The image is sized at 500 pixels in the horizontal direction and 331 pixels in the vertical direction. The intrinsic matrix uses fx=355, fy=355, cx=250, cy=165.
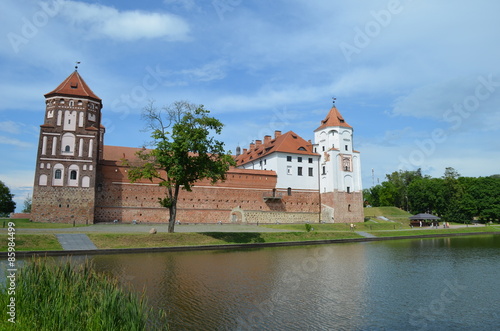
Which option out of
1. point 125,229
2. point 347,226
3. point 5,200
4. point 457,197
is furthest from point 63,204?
point 457,197

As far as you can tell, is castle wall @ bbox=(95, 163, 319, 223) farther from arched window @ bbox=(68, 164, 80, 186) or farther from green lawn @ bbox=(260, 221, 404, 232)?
green lawn @ bbox=(260, 221, 404, 232)

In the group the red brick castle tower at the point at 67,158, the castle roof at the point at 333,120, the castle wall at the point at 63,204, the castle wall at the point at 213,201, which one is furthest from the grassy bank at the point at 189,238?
the castle roof at the point at 333,120

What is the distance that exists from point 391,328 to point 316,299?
9.51 feet

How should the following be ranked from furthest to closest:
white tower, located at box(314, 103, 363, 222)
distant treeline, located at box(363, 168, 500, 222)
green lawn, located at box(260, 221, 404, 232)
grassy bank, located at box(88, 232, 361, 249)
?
distant treeline, located at box(363, 168, 500, 222) → white tower, located at box(314, 103, 363, 222) → green lawn, located at box(260, 221, 404, 232) → grassy bank, located at box(88, 232, 361, 249)

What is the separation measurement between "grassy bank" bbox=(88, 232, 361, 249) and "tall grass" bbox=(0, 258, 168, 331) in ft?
50.1

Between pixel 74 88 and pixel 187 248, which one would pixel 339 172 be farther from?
pixel 74 88

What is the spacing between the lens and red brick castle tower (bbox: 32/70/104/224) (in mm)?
36031

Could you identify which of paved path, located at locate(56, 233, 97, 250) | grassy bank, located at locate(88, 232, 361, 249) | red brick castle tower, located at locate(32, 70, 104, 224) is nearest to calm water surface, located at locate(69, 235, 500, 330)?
paved path, located at locate(56, 233, 97, 250)

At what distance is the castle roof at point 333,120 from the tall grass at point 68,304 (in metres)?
47.9

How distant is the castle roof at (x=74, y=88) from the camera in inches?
1487

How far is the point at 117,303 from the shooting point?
7234 millimetres

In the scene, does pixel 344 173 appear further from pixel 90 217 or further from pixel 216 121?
pixel 90 217

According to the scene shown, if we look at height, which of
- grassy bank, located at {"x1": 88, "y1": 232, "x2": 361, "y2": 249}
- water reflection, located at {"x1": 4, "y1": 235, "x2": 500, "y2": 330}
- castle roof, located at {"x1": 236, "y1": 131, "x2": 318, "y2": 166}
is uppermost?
castle roof, located at {"x1": 236, "y1": 131, "x2": 318, "y2": 166}

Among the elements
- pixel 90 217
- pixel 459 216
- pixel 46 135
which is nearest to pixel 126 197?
pixel 90 217
